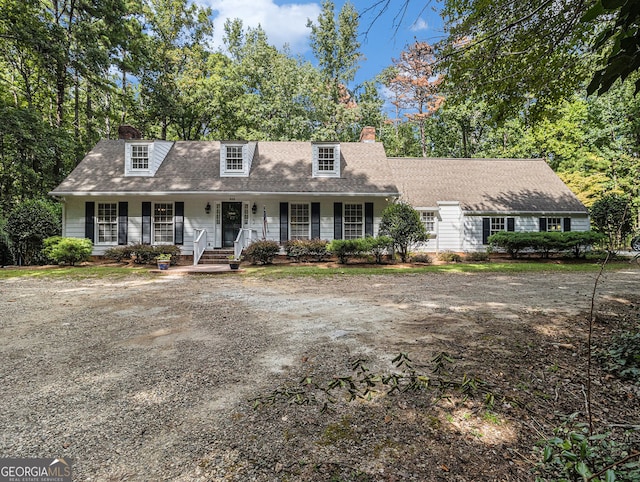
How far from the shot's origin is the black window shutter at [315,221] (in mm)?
14562

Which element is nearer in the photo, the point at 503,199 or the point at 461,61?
the point at 461,61

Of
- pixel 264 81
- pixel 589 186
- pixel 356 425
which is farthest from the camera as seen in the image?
pixel 264 81

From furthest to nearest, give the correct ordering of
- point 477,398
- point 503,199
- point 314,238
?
point 503,199 → point 314,238 → point 477,398

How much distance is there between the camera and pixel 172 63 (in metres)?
22.5

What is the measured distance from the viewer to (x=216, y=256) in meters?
13.3

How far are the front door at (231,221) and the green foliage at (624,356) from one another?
1303cm

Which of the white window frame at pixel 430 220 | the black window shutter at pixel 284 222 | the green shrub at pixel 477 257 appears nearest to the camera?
the green shrub at pixel 477 257

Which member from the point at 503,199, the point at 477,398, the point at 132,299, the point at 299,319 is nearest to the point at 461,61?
the point at 299,319

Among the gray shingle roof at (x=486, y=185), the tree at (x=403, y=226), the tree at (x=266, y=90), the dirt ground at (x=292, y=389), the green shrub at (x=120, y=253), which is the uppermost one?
the tree at (x=266, y=90)

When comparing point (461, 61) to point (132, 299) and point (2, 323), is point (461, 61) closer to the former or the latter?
point (132, 299)

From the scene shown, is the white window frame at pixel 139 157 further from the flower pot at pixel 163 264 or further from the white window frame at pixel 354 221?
the white window frame at pixel 354 221

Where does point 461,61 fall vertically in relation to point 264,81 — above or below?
below

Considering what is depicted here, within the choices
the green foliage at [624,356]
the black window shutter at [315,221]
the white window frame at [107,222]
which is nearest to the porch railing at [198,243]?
the white window frame at [107,222]

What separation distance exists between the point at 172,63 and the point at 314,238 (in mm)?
17205
